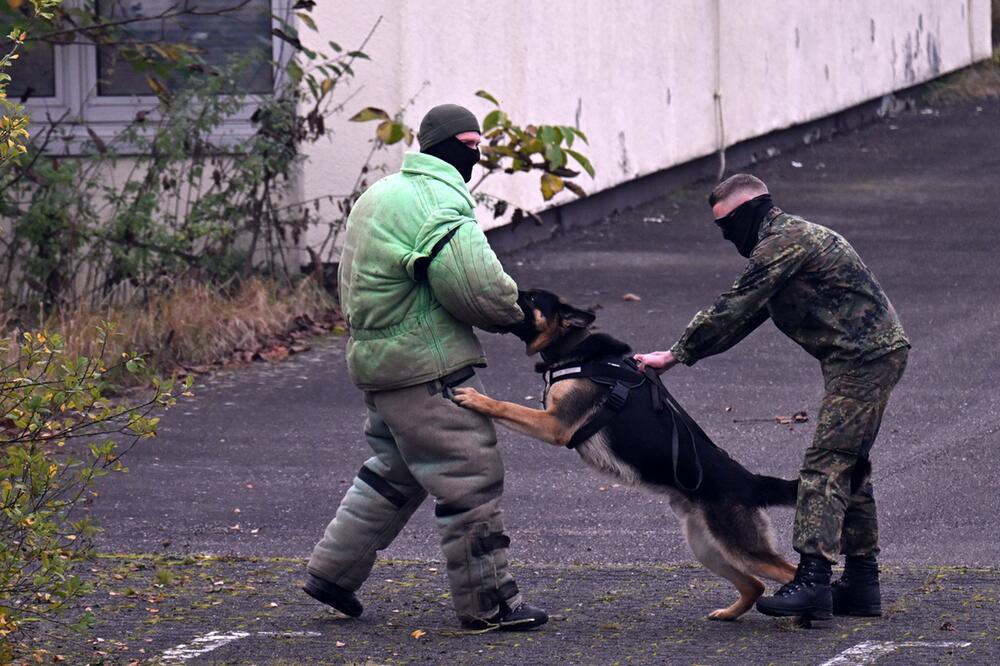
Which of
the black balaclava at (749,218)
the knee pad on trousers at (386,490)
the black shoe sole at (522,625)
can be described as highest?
the black balaclava at (749,218)

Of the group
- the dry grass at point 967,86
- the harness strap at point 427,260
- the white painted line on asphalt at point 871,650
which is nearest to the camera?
the white painted line on asphalt at point 871,650

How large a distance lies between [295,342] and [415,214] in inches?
221

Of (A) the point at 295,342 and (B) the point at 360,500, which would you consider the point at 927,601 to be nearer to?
(B) the point at 360,500

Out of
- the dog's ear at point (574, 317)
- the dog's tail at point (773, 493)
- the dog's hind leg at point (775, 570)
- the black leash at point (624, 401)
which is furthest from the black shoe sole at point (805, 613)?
the dog's ear at point (574, 317)

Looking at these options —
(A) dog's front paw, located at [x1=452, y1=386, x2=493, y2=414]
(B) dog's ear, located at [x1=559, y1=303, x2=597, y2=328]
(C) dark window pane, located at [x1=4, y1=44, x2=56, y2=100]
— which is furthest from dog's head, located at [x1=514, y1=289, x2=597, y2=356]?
(C) dark window pane, located at [x1=4, y1=44, x2=56, y2=100]

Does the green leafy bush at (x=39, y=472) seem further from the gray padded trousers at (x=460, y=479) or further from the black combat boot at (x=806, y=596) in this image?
the black combat boot at (x=806, y=596)

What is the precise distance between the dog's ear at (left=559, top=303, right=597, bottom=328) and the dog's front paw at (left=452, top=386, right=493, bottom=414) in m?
0.47

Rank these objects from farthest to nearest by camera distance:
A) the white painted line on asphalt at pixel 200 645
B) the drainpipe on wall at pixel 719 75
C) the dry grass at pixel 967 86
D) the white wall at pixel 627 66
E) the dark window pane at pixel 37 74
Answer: the dry grass at pixel 967 86 < the drainpipe on wall at pixel 719 75 < the dark window pane at pixel 37 74 < the white wall at pixel 627 66 < the white painted line on asphalt at pixel 200 645

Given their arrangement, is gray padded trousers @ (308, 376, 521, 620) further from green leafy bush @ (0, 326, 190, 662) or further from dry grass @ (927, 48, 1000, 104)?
dry grass @ (927, 48, 1000, 104)

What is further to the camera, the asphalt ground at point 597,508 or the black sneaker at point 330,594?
the black sneaker at point 330,594

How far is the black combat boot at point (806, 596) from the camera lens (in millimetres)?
5801

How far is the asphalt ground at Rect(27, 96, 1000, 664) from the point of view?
5766 millimetres

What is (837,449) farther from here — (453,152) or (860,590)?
(453,152)

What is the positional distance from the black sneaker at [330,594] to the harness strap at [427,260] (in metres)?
1.18
